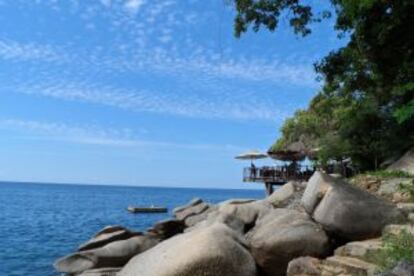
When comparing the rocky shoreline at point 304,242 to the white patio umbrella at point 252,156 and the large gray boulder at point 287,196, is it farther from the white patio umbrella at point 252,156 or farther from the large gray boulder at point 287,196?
the white patio umbrella at point 252,156

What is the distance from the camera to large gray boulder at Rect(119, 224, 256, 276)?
38.3 ft

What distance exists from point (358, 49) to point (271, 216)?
21.4 ft

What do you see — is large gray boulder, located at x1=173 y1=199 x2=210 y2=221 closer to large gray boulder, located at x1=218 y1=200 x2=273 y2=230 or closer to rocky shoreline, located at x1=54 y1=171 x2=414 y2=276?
large gray boulder, located at x1=218 y1=200 x2=273 y2=230

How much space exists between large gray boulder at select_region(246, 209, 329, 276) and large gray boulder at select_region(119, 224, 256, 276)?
401 millimetres

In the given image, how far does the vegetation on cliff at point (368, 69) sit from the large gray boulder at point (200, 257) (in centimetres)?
432

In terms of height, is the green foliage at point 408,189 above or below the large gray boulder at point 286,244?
above

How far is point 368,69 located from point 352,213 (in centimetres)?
890

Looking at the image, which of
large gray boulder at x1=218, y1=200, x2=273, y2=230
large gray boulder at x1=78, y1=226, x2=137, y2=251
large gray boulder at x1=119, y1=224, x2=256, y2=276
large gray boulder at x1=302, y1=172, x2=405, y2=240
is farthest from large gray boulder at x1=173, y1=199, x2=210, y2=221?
large gray boulder at x1=302, y1=172, x2=405, y2=240

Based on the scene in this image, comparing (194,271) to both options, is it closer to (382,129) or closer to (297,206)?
(297,206)

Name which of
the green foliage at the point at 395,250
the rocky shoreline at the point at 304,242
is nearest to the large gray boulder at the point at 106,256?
the rocky shoreline at the point at 304,242

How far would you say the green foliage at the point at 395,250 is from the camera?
386 inches

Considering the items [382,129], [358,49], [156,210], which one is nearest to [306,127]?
[156,210]

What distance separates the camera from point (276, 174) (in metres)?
39.1

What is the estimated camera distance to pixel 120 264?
1881 centimetres
